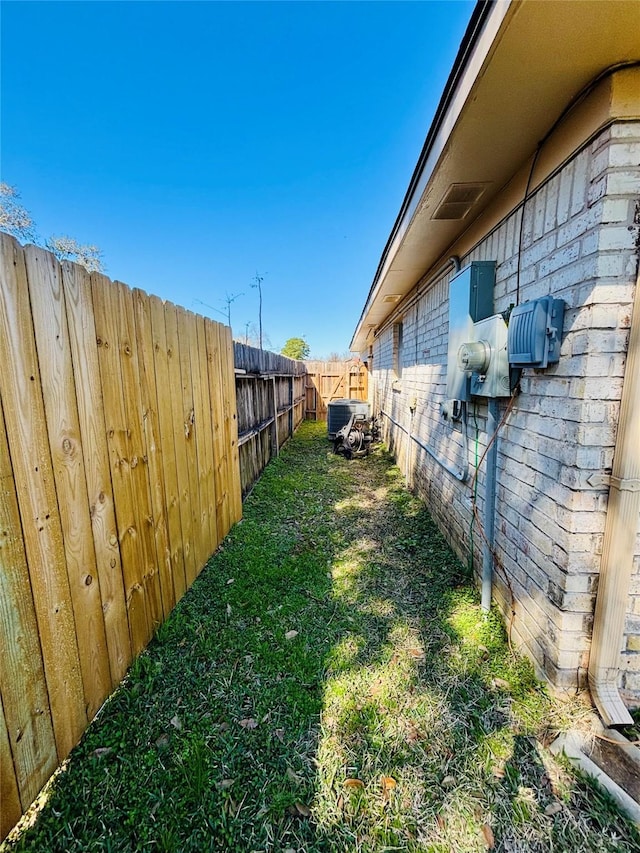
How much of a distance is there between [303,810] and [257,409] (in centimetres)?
452

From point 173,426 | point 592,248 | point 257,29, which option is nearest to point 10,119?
point 257,29

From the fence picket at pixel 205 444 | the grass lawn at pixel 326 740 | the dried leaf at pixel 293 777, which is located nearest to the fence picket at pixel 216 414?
the fence picket at pixel 205 444

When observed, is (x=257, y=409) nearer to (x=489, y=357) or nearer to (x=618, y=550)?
(x=489, y=357)

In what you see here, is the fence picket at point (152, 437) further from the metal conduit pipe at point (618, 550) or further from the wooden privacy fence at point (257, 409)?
the metal conduit pipe at point (618, 550)

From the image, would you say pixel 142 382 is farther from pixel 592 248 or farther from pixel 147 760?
pixel 592 248

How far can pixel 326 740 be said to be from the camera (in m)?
1.50

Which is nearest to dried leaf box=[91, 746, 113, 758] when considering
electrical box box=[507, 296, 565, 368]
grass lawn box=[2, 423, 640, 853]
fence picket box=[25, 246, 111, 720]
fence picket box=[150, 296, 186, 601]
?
grass lawn box=[2, 423, 640, 853]

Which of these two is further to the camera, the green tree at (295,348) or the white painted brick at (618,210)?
the green tree at (295,348)

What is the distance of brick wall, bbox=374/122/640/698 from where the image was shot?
1363mm

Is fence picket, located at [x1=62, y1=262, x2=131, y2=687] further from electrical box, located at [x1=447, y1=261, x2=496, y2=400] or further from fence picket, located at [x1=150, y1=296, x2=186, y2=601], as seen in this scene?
electrical box, located at [x1=447, y1=261, x2=496, y2=400]

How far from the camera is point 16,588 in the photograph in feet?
3.76

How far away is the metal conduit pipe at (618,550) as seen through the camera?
4.50ft

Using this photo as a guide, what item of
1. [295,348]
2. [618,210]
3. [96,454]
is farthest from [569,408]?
[295,348]

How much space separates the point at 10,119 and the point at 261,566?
1116 cm
